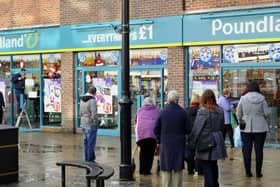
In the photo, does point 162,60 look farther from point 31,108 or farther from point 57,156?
point 31,108

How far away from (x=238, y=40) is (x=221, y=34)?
0.60 meters

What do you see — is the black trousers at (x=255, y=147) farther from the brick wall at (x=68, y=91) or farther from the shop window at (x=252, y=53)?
the brick wall at (x=68, y=91)

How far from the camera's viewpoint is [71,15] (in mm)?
19859

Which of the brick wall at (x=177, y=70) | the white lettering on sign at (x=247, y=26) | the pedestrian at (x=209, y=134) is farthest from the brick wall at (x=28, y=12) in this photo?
the pedestrian at (x=209, y=134)

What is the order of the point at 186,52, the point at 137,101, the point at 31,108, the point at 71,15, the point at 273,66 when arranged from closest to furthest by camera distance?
1. the point at 273,66
2. the point at 186,52
3. the point at 137,101
4. the point at 71,15
5. the point at 31,108

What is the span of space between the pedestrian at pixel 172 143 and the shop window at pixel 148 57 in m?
8.69

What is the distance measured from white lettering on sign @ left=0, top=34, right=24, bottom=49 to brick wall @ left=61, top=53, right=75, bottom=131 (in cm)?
263

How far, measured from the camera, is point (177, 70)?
1688 cm

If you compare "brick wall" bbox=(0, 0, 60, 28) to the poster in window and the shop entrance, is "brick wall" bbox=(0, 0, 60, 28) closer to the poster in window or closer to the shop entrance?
the poster in window

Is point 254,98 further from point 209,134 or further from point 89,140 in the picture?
point 89,140

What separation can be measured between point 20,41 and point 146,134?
12.2 meters

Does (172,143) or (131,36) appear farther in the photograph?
(131,36)

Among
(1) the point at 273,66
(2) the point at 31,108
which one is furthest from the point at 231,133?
(2) the point at 31,108

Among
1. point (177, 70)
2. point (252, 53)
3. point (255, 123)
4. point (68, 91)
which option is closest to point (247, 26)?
point (252, 53)
